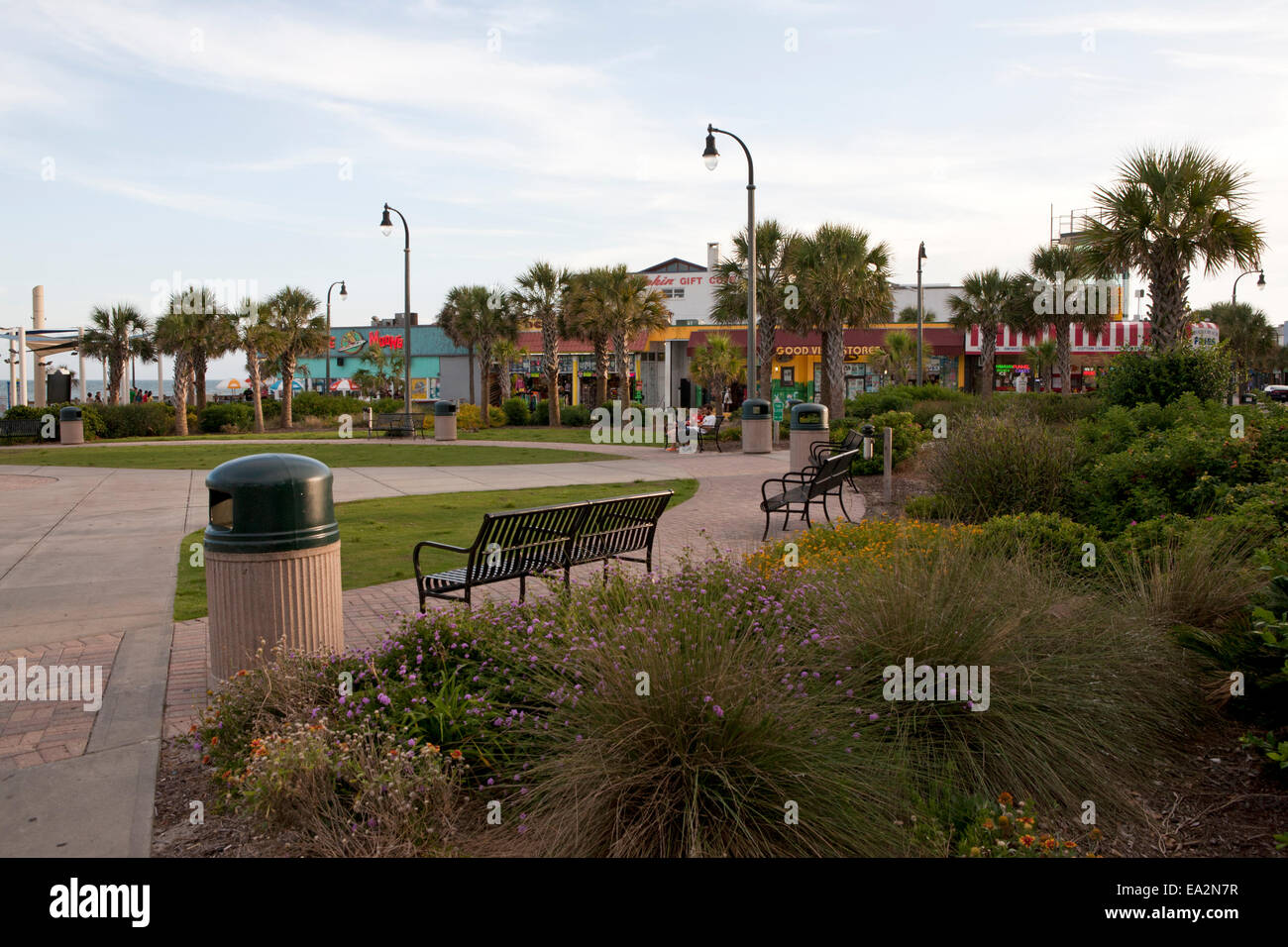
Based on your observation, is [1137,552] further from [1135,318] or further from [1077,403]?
[1135,318]

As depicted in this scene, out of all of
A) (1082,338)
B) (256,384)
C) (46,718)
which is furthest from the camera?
(1082,338)

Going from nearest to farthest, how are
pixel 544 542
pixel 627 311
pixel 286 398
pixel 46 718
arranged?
A: pixel 46 718
pixel 544 542
pixel 627 311
pixel 286 398

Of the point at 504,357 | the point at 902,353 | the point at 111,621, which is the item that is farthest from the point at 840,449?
the point at 902,353

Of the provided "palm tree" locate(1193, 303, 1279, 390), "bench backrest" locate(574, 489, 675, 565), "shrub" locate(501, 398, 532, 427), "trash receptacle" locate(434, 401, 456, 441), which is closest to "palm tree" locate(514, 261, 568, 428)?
"shrub" locate(501, 398, 532, 427)

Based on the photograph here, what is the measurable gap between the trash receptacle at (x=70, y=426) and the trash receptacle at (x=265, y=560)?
2962 centimetres

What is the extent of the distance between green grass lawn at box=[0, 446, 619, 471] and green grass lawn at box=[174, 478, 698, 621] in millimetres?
6183

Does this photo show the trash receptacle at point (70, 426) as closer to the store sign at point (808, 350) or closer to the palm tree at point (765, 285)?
the palm tree at point (765, 285)

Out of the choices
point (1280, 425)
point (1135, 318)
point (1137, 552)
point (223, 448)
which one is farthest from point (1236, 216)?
point (1135, 318)

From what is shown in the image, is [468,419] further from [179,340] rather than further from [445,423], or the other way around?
[179,340]

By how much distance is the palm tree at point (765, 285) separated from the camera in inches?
1246

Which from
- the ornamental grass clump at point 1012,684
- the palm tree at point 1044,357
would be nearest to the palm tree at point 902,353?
the palm tree at point 1044,357

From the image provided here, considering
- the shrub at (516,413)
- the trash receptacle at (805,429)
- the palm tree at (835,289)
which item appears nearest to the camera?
the trash receptacle at (805,429)

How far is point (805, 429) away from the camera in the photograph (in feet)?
53.5

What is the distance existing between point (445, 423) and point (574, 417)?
10842 mm
